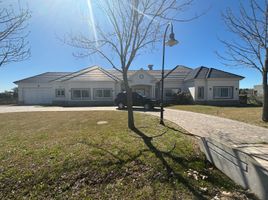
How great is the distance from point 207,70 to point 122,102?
14623mm

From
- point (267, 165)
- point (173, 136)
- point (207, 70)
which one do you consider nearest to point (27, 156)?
point (173, 136)

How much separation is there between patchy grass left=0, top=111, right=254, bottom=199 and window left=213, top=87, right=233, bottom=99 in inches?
803

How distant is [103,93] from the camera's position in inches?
1048

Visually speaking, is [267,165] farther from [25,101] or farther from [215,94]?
[25,101]

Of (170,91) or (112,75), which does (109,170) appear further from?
(112,75)

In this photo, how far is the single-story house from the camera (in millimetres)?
24453

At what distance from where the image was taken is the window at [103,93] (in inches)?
1045

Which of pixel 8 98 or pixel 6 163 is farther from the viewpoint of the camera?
pixel 8 98

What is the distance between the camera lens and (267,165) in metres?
3.98

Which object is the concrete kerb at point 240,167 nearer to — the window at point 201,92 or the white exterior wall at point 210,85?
the white exterior wall at point 210,85

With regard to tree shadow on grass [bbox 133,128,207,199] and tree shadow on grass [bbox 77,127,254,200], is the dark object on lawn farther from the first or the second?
tree shadow on grass [bbox 77,127,254,200]

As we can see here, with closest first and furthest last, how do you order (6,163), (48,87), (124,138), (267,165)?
(267,165), (6,163), (124,138), (48,87)

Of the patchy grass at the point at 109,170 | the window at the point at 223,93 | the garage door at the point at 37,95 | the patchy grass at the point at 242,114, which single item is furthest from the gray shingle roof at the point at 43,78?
the window at the point at 223,93

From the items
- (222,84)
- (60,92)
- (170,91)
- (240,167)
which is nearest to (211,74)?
(222,84)
